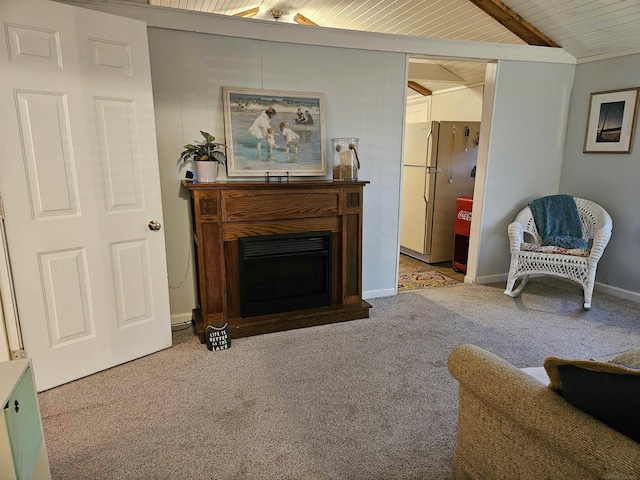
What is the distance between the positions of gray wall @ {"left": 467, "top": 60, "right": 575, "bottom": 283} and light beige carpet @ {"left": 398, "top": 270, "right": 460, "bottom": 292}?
1.01 ft

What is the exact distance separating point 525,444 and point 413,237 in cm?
422

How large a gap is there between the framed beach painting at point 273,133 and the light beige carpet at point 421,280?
1.64 metres

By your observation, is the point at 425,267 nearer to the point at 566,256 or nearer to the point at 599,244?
the point at 566,256

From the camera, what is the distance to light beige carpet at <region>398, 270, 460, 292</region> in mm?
4259

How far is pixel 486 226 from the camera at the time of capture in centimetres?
419

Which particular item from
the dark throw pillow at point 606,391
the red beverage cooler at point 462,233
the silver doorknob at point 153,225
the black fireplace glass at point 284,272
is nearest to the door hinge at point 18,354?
the silver doorknob at point 153,225

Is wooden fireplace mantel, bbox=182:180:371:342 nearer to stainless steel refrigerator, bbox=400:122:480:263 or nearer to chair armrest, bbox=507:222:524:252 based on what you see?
chair armrest, bbox=507:222:524:252

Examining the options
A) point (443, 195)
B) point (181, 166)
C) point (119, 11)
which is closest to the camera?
point (119, 11)

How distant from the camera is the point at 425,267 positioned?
5.01 m

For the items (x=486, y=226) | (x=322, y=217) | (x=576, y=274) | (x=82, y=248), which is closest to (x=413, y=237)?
(x=486, y=226)

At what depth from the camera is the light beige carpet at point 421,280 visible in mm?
4259

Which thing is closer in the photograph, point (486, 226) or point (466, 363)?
point (466, 363)

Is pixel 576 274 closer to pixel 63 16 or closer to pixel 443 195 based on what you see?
pixel 443 195

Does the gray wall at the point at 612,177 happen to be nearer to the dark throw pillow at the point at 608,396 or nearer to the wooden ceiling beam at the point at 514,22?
the wooden ceiling beam at the point at 514,22
